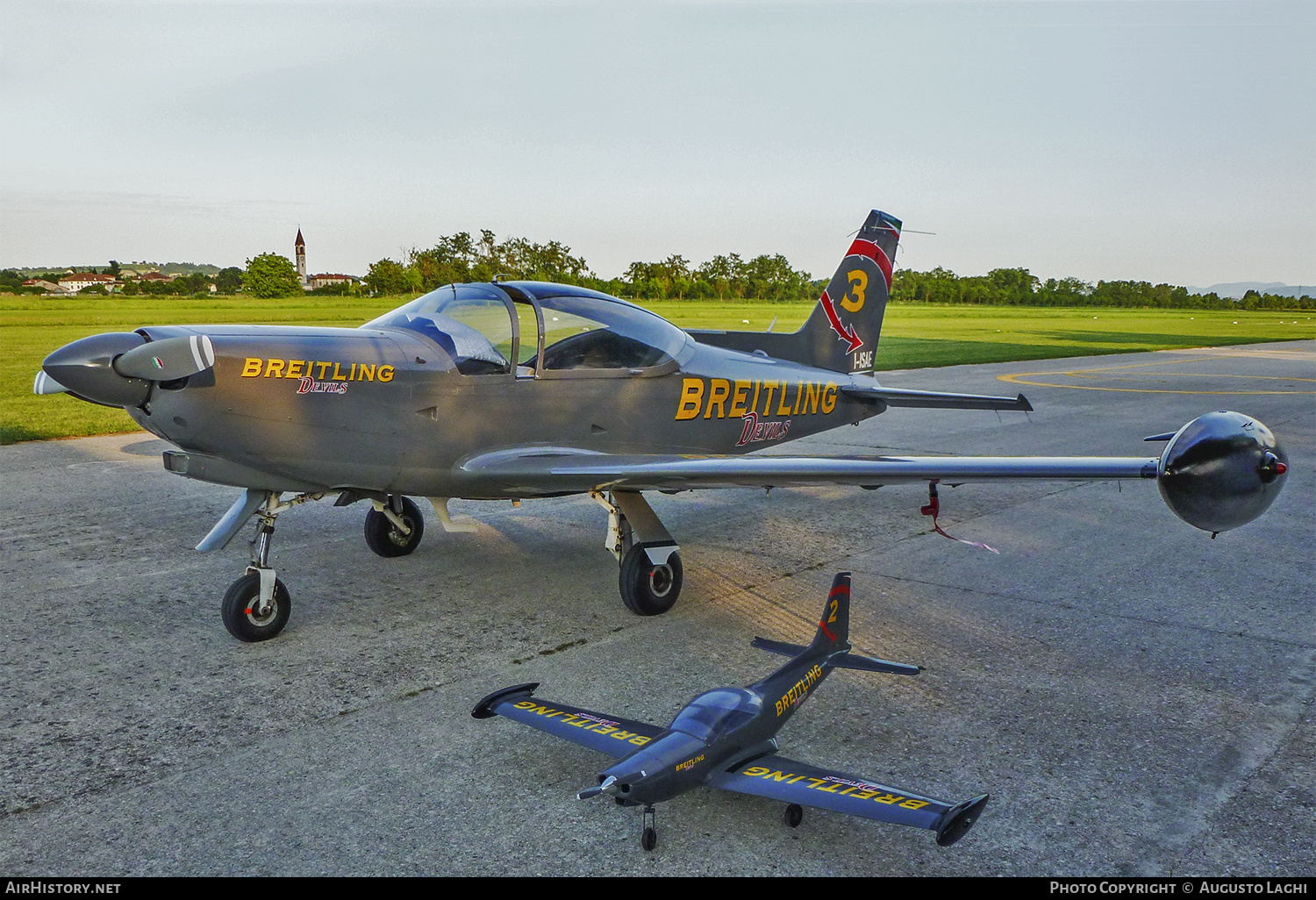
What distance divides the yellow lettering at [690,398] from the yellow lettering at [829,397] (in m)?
1.88

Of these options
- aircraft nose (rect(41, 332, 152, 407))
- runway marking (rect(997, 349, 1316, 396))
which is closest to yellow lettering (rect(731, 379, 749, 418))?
aircraft nose (rect(41, 332, 152, 407))

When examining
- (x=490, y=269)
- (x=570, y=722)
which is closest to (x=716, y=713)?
(x=570, y=722)

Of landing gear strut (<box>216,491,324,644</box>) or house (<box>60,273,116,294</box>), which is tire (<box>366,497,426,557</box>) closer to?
landing gear strut (<box>216,491,324,644</box>)

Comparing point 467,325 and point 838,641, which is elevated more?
point 467,325

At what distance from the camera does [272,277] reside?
47125 millimetres

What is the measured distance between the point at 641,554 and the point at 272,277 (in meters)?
45.8

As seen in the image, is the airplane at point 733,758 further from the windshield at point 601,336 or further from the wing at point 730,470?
the windshield at point 601,336

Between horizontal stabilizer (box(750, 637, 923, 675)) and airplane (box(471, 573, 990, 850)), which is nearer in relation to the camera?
airplane (box(471, 573, 990, 850))

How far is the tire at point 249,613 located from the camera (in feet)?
18.9

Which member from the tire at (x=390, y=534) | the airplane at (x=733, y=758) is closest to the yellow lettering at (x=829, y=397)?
the tire at (x=390, y=534)

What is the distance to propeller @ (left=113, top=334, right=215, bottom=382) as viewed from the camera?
5250mm

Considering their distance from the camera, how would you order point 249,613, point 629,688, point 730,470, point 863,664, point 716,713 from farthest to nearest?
point 730,470 → point 249,613 → point 629,688 → point 863,664 → point 716,713

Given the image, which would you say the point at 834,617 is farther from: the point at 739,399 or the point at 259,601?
the point at 739,399

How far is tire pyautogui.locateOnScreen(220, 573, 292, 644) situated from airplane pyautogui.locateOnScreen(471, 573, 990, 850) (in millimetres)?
2033
